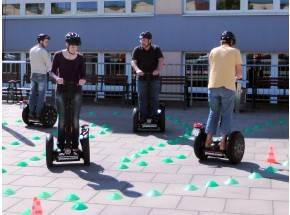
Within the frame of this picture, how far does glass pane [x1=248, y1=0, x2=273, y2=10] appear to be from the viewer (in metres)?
16.9

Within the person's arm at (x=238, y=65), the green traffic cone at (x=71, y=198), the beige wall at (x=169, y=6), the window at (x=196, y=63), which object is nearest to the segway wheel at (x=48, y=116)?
the person's arm at (x=238, y=65)

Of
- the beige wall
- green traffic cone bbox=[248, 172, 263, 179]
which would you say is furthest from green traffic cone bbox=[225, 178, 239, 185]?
the beige wall

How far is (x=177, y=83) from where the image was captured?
636 inches

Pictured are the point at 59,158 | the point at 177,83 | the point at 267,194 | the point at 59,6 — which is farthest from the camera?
the point at 59,6

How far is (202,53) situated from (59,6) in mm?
5437

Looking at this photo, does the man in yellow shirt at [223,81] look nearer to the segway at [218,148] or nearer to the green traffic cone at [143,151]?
the segway at [218,148]

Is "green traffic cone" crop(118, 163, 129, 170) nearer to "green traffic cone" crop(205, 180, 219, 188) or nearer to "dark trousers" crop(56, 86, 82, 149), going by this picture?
"dark trousers" crop(56, 86, 82, 149)

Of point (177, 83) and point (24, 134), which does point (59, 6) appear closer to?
point (177, 83)

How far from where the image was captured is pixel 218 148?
297 inches

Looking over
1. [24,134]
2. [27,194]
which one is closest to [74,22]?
[24,134]

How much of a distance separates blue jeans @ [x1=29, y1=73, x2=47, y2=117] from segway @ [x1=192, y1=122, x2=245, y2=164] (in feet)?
14.4

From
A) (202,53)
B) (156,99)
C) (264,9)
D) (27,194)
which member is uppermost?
(264,9)

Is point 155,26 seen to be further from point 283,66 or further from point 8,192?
point 8,192

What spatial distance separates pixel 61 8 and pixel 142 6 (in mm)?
3025
